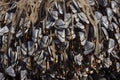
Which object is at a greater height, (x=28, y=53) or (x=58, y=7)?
(x=58, y=7)

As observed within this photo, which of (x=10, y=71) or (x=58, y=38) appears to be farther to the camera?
(x=10, y=71)

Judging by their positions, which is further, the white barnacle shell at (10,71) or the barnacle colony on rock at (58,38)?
the white barnacle shell at (10,71)

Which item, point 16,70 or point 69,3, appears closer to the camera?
point 69,3

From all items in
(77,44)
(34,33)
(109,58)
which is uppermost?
(34,33)

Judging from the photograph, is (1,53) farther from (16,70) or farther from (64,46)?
(64,46)

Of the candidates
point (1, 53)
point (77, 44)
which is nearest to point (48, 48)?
point (77, 44)

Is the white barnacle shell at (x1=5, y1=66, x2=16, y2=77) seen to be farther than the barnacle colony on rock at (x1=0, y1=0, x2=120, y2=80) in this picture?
Yes

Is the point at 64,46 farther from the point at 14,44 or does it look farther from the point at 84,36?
the point at 14,44

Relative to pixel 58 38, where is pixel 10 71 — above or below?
below
